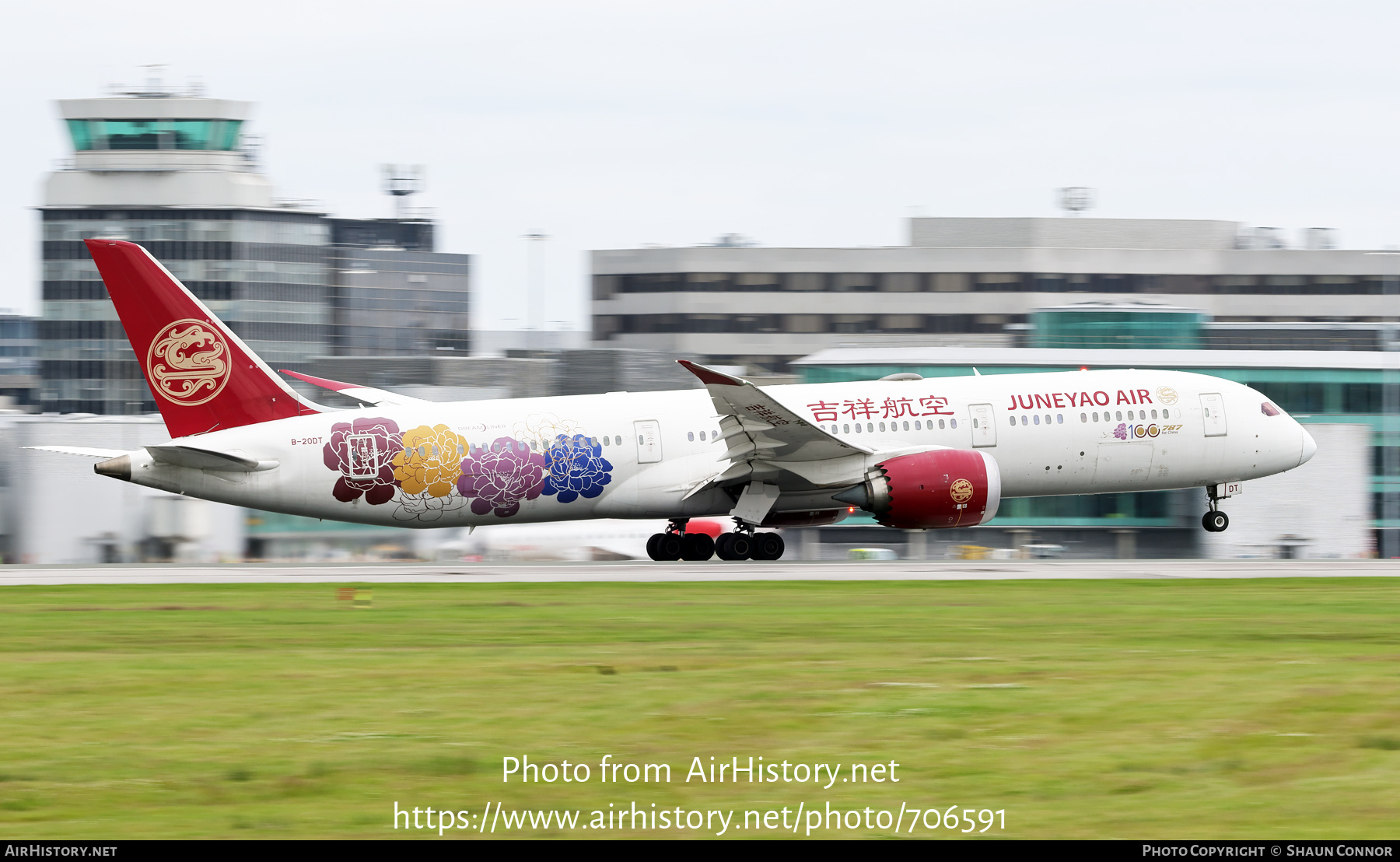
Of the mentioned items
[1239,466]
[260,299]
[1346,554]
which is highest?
[260,299]

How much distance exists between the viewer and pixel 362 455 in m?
34.8

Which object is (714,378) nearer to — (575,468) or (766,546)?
(575,468)

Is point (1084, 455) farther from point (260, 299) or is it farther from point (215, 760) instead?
point (260, 299)

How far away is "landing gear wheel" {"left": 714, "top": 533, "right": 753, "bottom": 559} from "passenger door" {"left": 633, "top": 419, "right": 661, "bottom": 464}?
2.49 m

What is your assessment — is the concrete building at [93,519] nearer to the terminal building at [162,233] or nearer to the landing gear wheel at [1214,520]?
the landing gear wheel at [1214,520]

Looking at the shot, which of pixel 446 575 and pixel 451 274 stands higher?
pixel 451 274

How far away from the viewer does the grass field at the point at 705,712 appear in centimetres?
1155

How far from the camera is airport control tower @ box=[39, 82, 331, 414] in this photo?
465 ft

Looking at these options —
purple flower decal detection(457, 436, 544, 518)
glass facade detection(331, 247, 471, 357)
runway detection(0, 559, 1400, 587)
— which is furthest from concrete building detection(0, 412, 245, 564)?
glass facade detection(331, 247, 471, 357)

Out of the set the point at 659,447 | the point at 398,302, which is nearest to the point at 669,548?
the point at 659,447

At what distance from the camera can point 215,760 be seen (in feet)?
42.5

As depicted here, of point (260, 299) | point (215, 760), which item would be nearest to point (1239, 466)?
point (215, 760)

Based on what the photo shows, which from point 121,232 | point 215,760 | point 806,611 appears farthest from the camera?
point 121,232

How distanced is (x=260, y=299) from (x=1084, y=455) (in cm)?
12468
